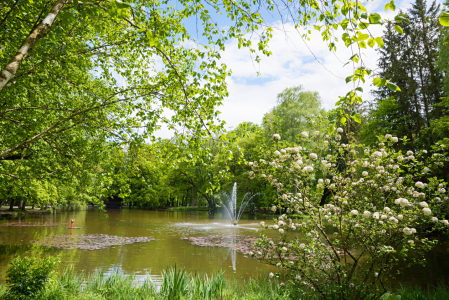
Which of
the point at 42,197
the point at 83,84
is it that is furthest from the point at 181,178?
the point at 83,84

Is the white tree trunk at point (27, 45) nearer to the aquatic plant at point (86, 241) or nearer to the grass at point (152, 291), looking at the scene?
the grass at point (152, 291)

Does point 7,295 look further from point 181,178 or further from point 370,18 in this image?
point 181,178

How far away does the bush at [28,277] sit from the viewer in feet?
16.3

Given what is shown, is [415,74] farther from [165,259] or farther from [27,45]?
[27,45]

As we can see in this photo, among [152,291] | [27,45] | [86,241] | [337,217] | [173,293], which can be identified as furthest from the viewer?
[86,241]

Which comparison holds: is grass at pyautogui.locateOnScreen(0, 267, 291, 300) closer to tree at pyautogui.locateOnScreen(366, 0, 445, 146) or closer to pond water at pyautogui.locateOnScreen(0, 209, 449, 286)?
pond water at pyautogui.locateOnScreen(0, 209, 449, 286)

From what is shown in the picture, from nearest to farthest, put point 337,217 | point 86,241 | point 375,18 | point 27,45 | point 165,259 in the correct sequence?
1. point 375,18
2. point 27,45
3. point 337,217
4. point 165,259
5. point 86,241

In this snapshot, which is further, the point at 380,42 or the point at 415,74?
the point at 415,74

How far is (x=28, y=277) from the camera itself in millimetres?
5066

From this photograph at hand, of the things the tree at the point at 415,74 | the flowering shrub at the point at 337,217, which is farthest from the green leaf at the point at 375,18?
the tree at the point at 415,74

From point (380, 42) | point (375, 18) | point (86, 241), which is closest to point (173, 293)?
point (380, 42)

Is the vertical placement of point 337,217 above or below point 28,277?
above

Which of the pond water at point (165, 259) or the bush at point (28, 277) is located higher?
the bush at point (28, 277)

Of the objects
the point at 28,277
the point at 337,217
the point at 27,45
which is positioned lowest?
the point at 28,277
